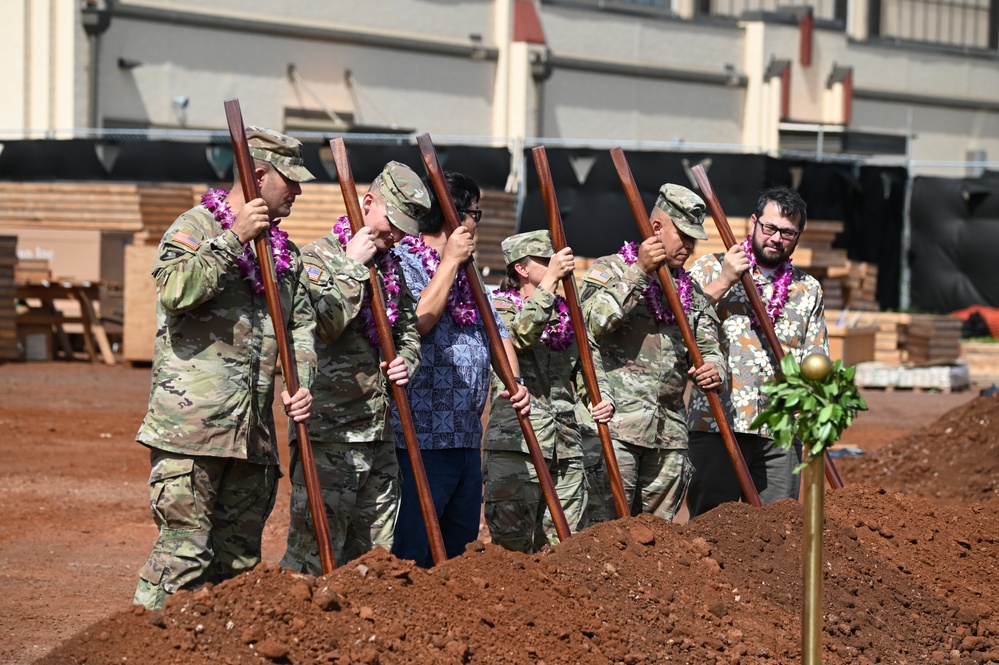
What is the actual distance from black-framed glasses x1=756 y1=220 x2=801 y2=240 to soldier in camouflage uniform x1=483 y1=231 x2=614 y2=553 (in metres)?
1.11

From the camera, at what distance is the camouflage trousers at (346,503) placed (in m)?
5.38

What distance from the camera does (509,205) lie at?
1825cm

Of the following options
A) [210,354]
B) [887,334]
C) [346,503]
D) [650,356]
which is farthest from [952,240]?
[210,354]

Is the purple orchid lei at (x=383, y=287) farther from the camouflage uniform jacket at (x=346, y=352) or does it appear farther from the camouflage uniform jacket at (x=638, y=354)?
the camouflage uniform jacket at (x=638, y=354)

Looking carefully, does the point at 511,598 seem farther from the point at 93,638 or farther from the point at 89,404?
the point at 89,404

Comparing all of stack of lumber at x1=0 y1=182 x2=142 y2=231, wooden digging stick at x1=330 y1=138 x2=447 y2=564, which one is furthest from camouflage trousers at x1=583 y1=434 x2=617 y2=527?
stack of lumber at x1=0 y1=182 x2=142 y2=231

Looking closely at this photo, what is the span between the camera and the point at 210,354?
4.98m

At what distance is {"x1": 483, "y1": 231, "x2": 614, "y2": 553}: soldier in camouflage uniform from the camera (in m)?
6.05

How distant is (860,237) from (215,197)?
676 inches

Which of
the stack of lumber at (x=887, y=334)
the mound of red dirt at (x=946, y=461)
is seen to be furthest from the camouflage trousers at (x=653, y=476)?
the stack of lumber at (x=887, y=334)

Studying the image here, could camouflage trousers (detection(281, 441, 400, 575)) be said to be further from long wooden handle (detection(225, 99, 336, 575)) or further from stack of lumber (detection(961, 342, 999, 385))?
stack of lumber (detection(961, 342, 999, 385))

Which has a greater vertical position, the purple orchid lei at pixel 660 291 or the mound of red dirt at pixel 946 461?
the purple orchid lei at pixel 660 291

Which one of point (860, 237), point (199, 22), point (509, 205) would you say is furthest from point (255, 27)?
point (860, 237)

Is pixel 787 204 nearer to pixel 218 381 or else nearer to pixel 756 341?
pixel 756 341
